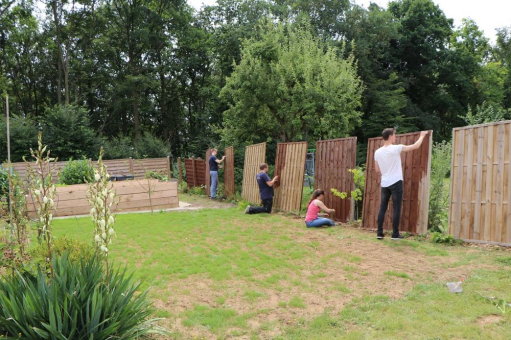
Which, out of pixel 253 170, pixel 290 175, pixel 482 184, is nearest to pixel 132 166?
pixel 253 170

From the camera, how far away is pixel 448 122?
35.9 meters

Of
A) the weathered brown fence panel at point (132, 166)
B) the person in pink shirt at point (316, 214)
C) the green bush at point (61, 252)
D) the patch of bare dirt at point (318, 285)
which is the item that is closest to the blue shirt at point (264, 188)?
the person in pink shirt at point (316, 214)

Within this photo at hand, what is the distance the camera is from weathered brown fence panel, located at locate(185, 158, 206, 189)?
54.0ft

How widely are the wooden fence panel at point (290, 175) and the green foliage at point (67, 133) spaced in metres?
16.3

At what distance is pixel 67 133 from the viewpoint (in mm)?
23000

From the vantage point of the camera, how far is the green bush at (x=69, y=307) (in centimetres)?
279

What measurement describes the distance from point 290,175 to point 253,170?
2.25 meters

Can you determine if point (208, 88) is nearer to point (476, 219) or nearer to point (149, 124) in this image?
point (149, 124)

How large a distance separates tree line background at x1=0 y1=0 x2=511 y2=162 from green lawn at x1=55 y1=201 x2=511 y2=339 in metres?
15.8

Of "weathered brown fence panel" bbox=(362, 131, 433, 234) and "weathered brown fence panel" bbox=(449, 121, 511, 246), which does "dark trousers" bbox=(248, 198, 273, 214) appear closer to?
"weathered brown fence panel" bbox=(362, 131, 433, 234)

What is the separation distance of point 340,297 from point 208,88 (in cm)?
2770

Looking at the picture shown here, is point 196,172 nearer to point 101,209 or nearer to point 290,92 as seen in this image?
point 290,92

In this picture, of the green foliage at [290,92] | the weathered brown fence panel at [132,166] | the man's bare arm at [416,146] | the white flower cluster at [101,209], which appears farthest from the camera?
the weathered brown fence panel at [132,166]

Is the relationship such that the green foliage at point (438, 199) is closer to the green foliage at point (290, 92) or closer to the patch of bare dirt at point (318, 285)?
the patch of bare dirt at point (318, 285)
